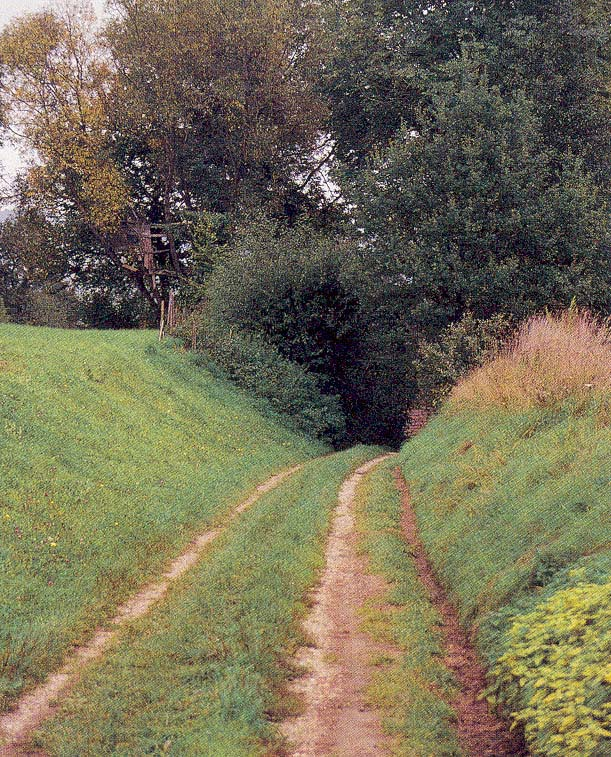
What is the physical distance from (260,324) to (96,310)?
60.0 feet

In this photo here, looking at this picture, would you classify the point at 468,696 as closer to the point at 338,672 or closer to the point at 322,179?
the point at 338,672

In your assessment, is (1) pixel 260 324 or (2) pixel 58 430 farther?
(1) pixel 260 324

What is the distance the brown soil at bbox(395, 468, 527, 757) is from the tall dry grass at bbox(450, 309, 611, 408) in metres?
4.89

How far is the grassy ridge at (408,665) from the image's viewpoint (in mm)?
6402

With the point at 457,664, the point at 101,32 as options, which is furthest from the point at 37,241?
the point at 457,664

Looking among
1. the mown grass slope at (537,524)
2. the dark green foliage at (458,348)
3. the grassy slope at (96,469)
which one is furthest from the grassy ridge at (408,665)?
the dark green foliage at (458,348)

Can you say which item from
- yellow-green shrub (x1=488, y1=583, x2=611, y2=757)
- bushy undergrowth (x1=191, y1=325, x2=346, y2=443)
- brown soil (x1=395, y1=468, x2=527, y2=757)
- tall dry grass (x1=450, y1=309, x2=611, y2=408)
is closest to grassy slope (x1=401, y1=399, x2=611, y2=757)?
yellow-green shrub (x1=488, y1=583, x2=611, y2=757)

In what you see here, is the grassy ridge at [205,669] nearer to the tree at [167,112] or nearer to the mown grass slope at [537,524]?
the mown grass slope at [537,524]

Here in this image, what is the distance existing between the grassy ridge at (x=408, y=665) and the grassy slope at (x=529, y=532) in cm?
47

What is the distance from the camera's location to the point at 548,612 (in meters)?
7.30

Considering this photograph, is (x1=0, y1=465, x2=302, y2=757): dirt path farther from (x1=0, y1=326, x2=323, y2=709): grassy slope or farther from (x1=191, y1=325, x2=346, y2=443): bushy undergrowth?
(x1=191, y1=325, x2=346, y2=443): bushy undergrowth

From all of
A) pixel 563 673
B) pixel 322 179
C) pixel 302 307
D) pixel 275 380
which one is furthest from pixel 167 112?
pixel 563 673

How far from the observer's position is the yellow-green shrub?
17.8 feet

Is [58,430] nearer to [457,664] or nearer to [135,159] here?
[457,664]
